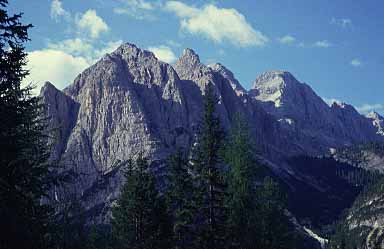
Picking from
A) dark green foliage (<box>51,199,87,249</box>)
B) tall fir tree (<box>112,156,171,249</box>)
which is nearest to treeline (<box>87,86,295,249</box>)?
tall fir tree (<box>112,156,171,249</box>)

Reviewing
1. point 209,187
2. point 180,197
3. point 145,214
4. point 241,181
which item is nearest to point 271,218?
point 241,181

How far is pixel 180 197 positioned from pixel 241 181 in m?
5.95

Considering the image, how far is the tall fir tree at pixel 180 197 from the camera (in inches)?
1698

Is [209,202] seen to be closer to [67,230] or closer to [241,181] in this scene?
[241,181]

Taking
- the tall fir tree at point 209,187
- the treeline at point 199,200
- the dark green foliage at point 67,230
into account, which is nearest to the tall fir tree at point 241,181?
the treeline at point 199,200

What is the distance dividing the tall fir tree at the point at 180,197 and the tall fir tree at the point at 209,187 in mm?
1628

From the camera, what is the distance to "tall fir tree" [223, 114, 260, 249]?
47125 mm

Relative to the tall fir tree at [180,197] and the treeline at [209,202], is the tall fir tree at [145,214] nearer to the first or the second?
the treeline at [209,202]

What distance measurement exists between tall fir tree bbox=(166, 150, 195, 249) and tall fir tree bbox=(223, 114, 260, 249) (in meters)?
3.94

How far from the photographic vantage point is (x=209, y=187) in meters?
40.5

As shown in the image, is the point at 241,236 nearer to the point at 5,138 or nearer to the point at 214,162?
the point at 214,162

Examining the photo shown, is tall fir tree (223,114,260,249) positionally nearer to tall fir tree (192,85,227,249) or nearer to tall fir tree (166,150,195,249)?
tall fir tree (166,150,195,249)

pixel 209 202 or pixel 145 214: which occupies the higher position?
pixel 209 202

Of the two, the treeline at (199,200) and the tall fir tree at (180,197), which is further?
the tall fir tree at (180,197)
